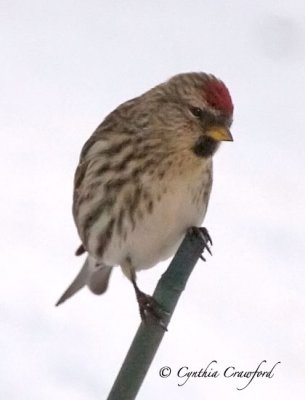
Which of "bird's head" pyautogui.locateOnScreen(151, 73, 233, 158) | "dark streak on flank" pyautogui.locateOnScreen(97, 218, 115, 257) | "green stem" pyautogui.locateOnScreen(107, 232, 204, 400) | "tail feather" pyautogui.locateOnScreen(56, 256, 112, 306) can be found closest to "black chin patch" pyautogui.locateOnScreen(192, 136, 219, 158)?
"bird's head" pyautogui.locateOnScreen(151, 73, 233, 158)

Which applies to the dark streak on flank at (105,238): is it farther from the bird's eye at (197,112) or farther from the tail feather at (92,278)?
the bird's eye at (197,112)

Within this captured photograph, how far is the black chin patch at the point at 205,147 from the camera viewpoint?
7.39 ft

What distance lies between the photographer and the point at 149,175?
2.37 m

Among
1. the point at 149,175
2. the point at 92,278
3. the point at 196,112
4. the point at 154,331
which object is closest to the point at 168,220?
the point at 149,175

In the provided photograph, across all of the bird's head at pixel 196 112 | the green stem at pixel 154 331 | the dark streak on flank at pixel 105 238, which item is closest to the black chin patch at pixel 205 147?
the bird's head at pixel 196 112

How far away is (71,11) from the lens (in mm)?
5383

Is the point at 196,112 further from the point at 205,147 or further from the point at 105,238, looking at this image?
the point at 105,238

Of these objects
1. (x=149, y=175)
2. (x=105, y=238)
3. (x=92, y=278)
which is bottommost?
(x=92, y=278)

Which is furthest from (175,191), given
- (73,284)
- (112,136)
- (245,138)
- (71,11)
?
(71,11)

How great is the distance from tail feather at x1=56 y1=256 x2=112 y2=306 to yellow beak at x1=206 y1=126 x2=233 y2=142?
487 mm

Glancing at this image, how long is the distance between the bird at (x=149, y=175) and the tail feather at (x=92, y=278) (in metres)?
0.09

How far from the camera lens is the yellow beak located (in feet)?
7.04

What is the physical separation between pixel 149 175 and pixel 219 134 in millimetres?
230

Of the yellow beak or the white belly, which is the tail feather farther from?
the yellow beak
